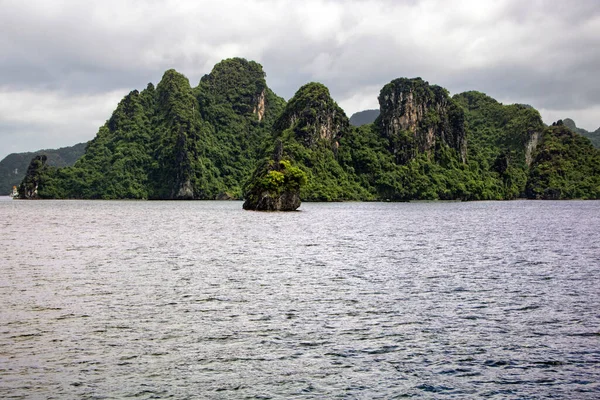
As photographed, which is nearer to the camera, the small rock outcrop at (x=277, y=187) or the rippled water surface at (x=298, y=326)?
the rippled water surface at (x=298, y=326)

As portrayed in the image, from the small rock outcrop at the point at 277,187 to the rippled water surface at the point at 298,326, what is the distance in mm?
75518

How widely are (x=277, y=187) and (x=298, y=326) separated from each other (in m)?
99.6

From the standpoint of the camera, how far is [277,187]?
120750 mm

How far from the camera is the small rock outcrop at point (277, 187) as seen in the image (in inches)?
4715

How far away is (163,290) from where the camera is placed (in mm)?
29016

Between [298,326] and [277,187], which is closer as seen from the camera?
[298,326]

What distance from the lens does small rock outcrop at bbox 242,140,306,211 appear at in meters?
120

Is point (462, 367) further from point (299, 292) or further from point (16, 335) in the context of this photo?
point (16, 335)

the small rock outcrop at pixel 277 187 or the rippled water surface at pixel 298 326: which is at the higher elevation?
the small rock outcrop at pixel 277 187

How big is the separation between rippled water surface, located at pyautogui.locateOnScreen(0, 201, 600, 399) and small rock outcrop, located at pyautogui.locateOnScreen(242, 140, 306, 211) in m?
75.5

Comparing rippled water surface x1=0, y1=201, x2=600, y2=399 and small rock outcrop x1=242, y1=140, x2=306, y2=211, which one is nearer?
rippled water surface x1=0, y1=201, x2=600, y2=399

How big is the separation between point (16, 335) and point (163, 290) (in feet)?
32.3

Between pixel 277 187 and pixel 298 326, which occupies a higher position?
pixel 277 187

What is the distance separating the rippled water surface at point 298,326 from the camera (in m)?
15.3
